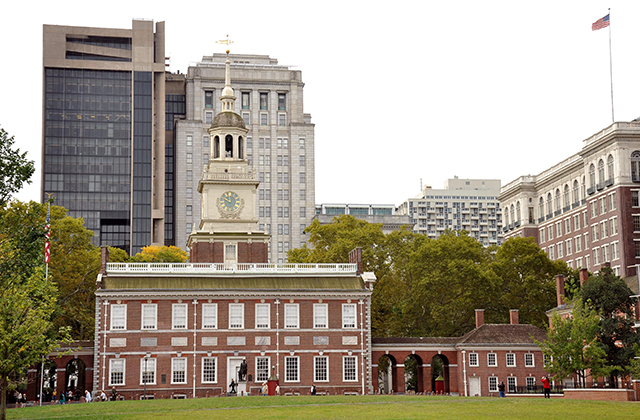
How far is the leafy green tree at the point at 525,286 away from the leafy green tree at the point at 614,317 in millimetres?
17068

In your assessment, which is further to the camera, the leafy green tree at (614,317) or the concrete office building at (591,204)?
the concrete office building at (591,204)

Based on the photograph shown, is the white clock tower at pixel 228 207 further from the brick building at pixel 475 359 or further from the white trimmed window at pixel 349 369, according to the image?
the brick building at pixel 475 359

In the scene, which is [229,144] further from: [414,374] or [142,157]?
[142,157]

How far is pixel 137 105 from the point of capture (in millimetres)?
174375

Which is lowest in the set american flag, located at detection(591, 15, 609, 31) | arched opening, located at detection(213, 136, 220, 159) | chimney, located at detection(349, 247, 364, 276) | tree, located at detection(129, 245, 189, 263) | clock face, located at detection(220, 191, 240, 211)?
chimney, located at detection(349, 247, 364, 276)

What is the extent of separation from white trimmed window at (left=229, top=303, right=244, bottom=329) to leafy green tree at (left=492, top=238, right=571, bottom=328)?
26712mm

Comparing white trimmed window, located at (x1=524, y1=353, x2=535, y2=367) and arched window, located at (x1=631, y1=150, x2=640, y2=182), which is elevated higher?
arched window, located at (x1=631, y1=150, x2=640, y2=182)

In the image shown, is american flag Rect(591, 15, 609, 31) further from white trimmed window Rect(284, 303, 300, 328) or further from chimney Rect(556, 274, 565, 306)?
white trimmed window Rect(284, 303, 300, 328)

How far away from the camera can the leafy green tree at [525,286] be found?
281 ft

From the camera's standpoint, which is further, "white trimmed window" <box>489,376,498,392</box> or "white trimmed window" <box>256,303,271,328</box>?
"white trimmed window" <box>489,376,498,392</box>

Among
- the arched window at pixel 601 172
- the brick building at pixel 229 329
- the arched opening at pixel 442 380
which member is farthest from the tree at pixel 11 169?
the arched window at pixel 601 172

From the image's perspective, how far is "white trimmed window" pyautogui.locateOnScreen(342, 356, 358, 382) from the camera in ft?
230

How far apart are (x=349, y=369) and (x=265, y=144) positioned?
4486 inches

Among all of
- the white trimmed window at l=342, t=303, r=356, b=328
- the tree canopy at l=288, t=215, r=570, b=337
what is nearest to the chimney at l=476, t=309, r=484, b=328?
the tree canopy at l=288, t=215, r=570, b=337
